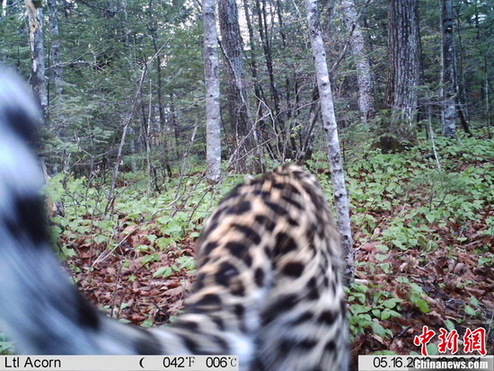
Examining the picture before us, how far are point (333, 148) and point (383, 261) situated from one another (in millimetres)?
1681

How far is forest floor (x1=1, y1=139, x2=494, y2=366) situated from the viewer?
11.8 ft

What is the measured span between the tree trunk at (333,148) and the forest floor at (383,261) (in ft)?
1.34

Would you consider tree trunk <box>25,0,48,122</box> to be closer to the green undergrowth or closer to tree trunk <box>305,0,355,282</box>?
tree trunk <box>305,0,355,282</box>

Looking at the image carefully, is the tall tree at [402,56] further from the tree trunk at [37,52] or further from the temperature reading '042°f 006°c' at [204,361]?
the temperature reading '042°f 006°c' at [204,361]

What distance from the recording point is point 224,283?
1942 millimetres

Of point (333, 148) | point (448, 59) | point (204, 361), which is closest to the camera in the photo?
point (204, 361)

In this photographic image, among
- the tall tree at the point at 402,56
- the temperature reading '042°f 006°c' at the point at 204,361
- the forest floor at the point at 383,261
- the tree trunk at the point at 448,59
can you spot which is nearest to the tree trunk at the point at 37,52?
the forest floor at the point at 383,261

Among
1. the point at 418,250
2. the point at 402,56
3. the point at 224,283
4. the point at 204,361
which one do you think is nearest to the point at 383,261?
the point at 418,250

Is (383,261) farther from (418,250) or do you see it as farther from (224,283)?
(224,283)

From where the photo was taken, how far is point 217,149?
8.95 metres

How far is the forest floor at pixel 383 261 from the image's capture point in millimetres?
3586

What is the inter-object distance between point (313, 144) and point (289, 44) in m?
2.94

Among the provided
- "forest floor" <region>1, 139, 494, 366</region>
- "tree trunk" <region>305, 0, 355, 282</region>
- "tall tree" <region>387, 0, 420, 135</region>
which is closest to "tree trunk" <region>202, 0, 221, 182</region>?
"forest floor" <region>1, 139, 494, 366</region>

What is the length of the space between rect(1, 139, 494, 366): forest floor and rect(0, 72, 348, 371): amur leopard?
4.94 ft
